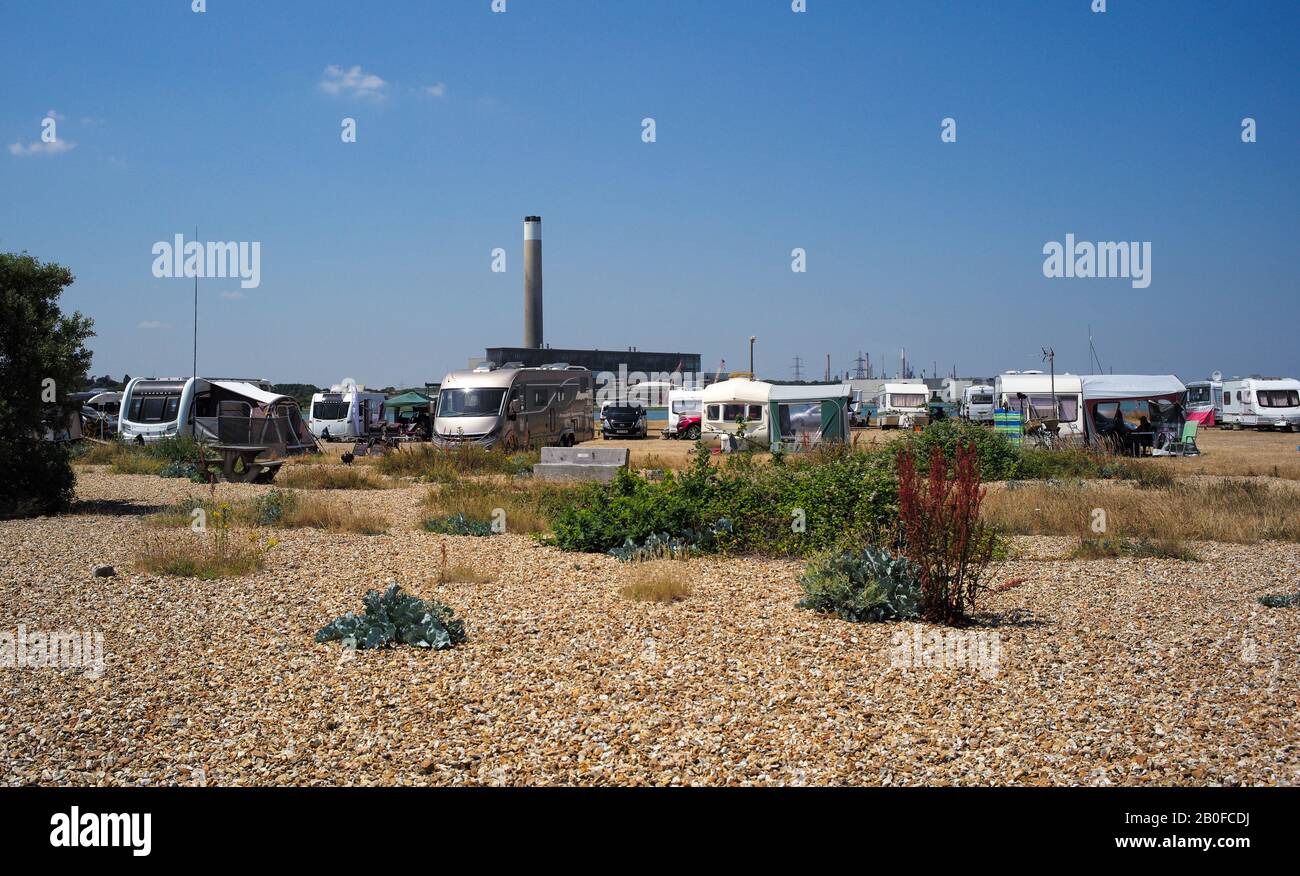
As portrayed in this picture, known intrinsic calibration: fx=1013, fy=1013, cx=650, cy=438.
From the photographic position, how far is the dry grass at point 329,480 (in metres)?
17.8

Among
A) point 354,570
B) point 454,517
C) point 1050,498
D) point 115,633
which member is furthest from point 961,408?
point 115,633

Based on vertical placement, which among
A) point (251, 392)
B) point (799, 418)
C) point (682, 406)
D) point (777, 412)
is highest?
point (251, 392)

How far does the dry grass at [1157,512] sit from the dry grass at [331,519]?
7.24 m

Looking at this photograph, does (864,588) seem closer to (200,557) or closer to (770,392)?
(200,557)

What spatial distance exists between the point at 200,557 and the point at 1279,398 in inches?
1691

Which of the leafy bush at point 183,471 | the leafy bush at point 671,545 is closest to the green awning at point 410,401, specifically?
the leafy bush at point 183,471

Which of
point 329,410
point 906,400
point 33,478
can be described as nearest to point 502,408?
point 33,478

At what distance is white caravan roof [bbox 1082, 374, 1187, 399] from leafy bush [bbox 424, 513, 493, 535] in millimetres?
19516

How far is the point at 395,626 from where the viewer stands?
6.34m

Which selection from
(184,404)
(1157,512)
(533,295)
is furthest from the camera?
(533,295)

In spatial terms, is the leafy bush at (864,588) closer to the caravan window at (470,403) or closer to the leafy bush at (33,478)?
the leafy bush at (33,478)

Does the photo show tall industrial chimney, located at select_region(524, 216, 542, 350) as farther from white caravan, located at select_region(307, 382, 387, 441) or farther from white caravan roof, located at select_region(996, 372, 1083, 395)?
white caravan roof, located at select_region(996, 372, 1083, 395)

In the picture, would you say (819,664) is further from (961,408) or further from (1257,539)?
(961,408)
